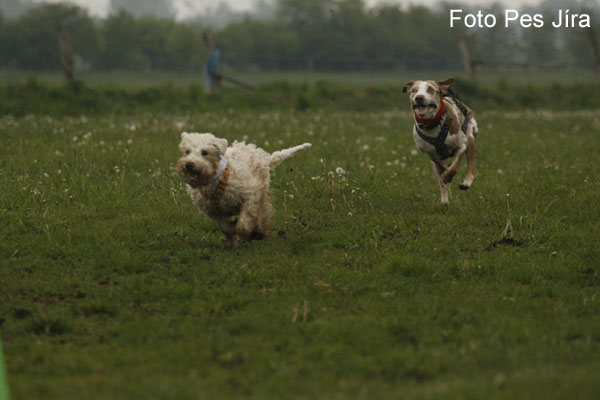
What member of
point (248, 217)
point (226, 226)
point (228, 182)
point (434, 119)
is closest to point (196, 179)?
point (228, 182)

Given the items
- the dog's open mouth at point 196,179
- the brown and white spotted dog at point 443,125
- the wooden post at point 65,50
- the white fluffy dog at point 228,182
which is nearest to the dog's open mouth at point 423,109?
the brown and white spotted dog at point 443,125

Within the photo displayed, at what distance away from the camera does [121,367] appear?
5062mm

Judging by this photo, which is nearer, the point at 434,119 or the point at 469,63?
the point at 434,119

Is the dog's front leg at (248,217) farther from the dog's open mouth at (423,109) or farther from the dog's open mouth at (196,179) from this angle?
the dog's open mouth at (423,109)

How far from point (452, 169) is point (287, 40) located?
5854cm

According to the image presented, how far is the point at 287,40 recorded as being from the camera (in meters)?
65.9

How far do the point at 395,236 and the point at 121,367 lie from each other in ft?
14.7

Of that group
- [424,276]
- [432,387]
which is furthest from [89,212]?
[432,387]

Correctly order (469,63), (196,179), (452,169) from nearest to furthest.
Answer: (196,179) → (452,169) → (469,63)

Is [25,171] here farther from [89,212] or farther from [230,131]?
[230,131]

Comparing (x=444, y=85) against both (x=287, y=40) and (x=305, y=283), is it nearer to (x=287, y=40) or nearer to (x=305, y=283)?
(x=305, y=283)

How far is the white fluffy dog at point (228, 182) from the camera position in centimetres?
754

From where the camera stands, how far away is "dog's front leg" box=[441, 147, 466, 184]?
953 centimetres

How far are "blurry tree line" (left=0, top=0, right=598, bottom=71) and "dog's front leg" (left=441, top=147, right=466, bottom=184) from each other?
45.7 meters
